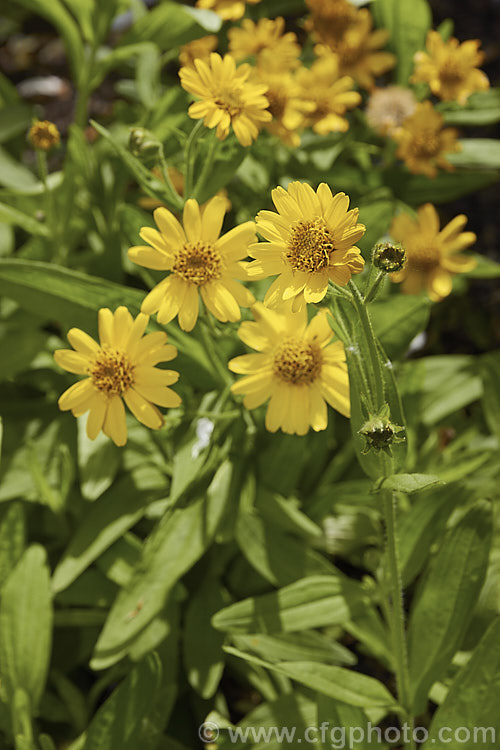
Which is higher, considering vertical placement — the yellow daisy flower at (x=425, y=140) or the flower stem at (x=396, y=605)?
the yellow daisy flower at (x=425, y=140)

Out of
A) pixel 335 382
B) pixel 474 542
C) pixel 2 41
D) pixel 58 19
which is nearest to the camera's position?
pixel 335 382

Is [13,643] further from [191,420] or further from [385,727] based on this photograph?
[385,727]

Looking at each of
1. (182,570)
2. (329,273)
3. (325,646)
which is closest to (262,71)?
(329,273)

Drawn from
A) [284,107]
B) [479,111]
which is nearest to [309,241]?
[284,107]

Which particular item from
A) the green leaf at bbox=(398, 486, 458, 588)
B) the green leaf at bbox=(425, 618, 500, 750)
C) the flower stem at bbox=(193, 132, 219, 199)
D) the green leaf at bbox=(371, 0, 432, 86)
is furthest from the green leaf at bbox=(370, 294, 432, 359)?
the green leaf at bbox=(371, 0, 432, 86)

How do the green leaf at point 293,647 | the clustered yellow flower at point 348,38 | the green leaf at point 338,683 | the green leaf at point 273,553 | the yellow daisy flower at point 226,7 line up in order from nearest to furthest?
the green leaf at point 338,683 → the green leaf at point 293,647 → the green leaf at point 273,553 → the yellow daisy flower at point 226,7 → the clustered yellow flower at point 348,38

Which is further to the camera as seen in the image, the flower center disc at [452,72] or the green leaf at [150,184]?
the flower center disc at [452,72]

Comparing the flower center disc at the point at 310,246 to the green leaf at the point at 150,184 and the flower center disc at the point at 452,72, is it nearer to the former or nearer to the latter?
the green leaf at the point at 150,184

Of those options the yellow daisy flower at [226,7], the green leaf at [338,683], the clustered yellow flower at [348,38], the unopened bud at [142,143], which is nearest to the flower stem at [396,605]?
the green leaf at [338,683]
